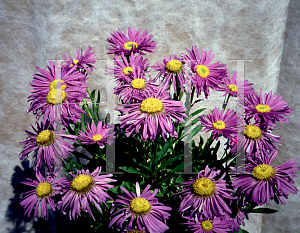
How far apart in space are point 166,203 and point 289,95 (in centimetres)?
97

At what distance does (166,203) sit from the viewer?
1.13 m

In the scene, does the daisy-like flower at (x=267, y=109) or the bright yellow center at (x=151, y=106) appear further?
the daisy-like flower at (x=267, y=109)

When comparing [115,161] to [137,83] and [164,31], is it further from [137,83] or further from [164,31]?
[164,31]

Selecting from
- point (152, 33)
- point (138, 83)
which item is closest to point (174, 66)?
point (138, 83)

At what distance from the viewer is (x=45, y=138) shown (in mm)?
1016

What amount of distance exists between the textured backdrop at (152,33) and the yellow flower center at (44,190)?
72cm

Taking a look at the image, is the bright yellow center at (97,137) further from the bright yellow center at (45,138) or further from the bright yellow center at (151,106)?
the bright yellow center at (151,106)

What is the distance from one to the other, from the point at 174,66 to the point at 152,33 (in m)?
0.74

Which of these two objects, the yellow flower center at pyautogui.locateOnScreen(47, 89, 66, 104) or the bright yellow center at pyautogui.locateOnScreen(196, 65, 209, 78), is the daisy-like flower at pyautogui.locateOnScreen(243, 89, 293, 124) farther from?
the yellow flower center at pyautogui.locateOnScreen(47, 89, 66, 104)

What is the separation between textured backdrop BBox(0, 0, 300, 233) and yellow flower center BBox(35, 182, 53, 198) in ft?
2.35

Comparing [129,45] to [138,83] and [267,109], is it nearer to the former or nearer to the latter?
[138,83]

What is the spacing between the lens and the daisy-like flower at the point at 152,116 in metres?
0.87

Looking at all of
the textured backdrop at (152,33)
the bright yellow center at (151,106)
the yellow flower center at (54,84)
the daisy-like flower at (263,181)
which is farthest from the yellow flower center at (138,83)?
the textured backdrop at (152,33)

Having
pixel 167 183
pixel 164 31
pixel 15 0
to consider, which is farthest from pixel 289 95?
pixel 15 0
